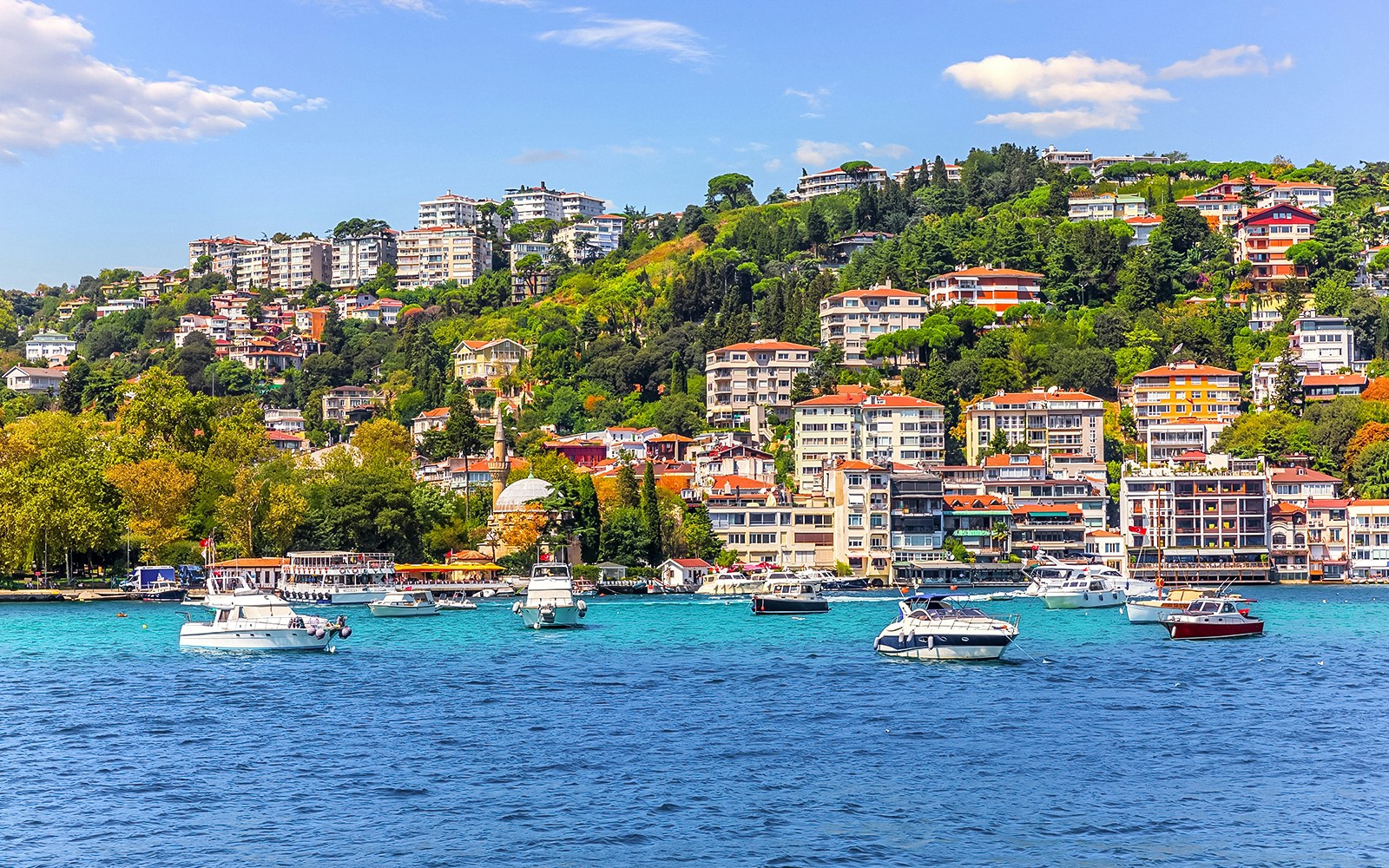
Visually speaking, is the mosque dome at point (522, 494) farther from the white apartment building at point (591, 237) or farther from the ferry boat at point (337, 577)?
the white apartment building at point (591, 237)

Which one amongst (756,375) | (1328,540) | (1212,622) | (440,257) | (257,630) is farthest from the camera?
(440,257)

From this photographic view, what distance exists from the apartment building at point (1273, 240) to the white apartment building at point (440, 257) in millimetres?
88380

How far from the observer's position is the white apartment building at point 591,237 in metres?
179

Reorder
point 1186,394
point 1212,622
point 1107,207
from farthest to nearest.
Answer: point 1107,207 → point 1186,394 → point 1212,622

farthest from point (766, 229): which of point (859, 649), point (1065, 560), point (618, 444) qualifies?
point (859, 649)

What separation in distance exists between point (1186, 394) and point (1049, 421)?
9979 mm

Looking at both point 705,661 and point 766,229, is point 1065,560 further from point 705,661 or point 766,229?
point 766,229

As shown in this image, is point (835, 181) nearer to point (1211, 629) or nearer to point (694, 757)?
point (1211, 629)

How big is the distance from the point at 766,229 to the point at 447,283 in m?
44.4

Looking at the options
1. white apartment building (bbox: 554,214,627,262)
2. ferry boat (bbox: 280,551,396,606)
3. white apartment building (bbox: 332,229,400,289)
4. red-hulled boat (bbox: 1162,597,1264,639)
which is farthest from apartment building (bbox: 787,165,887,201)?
red-hulled boat (bbox: 1162,597,1264,639)

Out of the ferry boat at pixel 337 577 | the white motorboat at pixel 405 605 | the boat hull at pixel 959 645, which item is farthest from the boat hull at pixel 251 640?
the ferry boat at pixel 337 577

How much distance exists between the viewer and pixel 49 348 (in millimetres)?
172000

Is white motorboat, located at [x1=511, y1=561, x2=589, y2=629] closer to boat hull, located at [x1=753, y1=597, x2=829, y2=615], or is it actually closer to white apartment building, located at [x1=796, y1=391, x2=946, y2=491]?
boat hull, located at [x1=753, y1=597, x2=829, y2=615]

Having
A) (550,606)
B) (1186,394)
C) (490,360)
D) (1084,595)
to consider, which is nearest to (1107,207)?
(1186,394)
